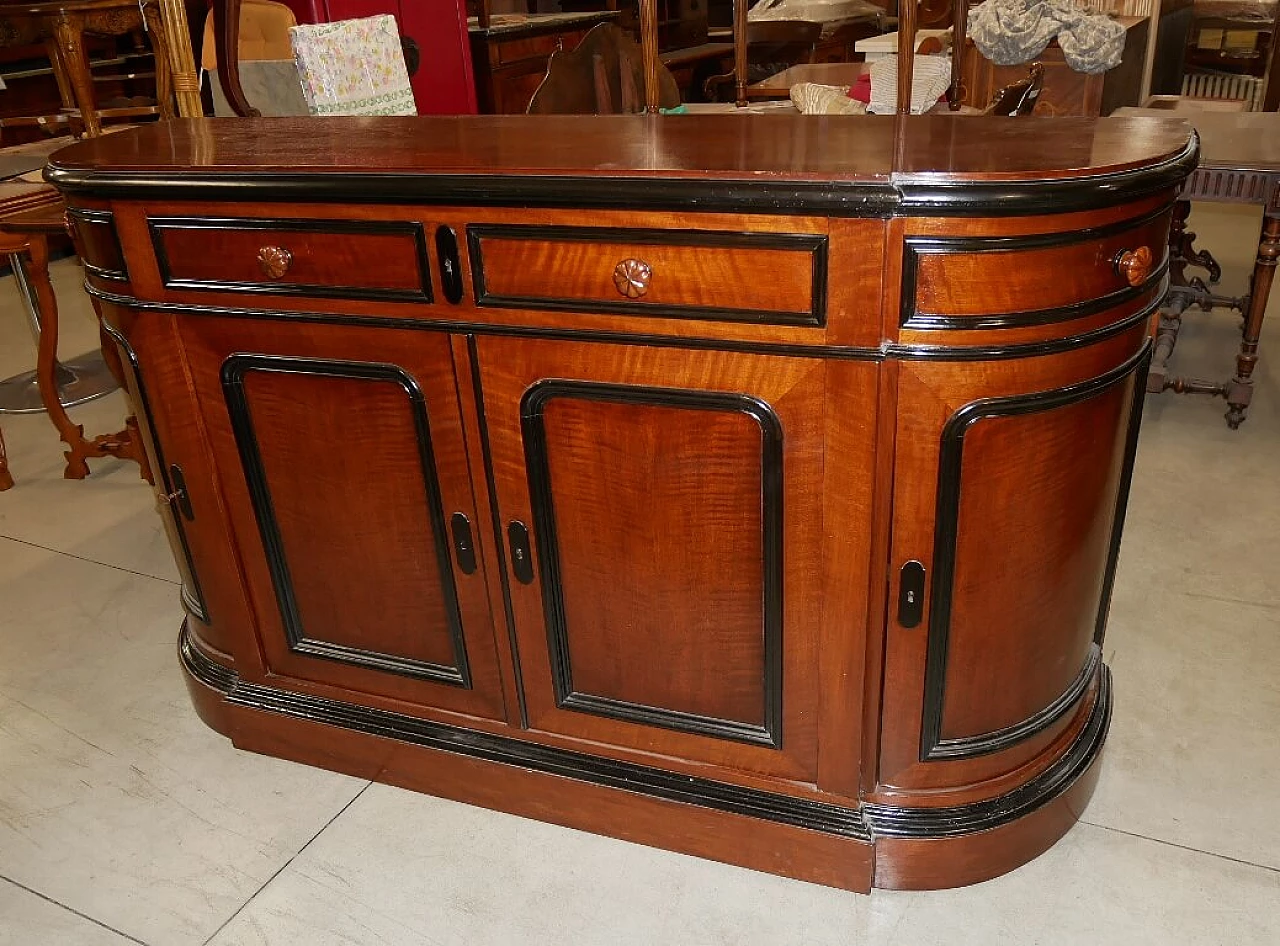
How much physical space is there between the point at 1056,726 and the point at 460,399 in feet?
3.45

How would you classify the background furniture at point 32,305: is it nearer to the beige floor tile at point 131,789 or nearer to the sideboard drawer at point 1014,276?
the beige floor tile at point 131,789

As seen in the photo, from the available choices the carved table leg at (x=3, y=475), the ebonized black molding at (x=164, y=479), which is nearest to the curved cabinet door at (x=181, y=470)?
the ebonized black molding at (x=164, y=479)

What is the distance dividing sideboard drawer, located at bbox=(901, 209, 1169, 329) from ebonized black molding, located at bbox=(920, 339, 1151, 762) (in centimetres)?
11

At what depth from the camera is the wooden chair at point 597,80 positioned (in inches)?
115

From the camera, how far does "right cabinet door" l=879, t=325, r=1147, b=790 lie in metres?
1.33

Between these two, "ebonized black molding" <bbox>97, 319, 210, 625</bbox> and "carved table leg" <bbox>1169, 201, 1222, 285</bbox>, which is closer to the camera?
"ebonized black molding" <bbox>97, 319, 210, 625</bbox>

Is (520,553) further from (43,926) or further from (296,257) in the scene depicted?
(43,926)

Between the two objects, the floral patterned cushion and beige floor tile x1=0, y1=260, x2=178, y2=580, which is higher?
the floral patterned cushion

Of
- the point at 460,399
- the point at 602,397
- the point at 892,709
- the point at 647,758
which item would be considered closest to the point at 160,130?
the point at 460,399

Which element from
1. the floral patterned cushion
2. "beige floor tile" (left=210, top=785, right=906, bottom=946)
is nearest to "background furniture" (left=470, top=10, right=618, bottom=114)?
the floral patterned cushion

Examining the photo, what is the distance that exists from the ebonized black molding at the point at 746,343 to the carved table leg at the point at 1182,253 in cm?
232

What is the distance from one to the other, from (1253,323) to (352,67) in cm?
264

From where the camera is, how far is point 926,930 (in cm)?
Result: 158

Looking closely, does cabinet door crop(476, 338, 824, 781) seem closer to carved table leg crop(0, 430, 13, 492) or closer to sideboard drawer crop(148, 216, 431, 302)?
sideboard drawer crop(148, 216, 431, 302)
